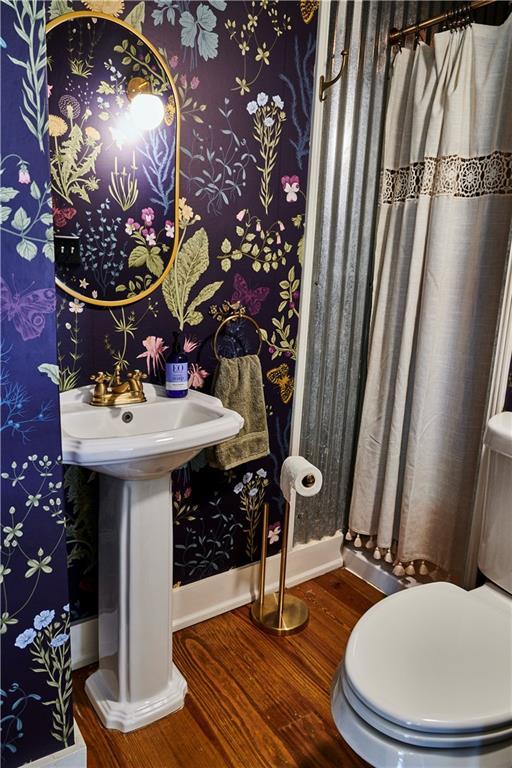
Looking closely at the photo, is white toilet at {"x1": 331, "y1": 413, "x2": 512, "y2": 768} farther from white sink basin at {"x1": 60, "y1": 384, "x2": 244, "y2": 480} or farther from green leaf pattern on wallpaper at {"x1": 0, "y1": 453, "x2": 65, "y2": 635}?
green leaf pattern on wallpaper at {"x1": 0, "y1": 453, "x2": 65, "y2": 635}

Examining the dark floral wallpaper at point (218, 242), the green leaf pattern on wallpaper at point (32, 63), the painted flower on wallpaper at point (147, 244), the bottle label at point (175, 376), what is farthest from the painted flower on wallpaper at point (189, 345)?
the green leaf pattern on wallpaper at point (32, 63)

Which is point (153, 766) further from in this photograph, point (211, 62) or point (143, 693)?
point (211, 62)

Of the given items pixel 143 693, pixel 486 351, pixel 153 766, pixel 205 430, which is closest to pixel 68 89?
pixel 205 430

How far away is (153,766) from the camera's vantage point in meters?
1.41

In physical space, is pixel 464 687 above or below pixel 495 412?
below

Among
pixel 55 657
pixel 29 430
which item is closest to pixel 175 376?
pixel 29 430

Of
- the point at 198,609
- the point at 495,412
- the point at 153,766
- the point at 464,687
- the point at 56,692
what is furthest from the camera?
the point at 198,609

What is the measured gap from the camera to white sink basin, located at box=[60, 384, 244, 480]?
1.22 meters

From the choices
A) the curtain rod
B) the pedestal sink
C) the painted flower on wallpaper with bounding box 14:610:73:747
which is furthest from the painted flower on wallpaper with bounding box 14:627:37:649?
the curtain rod

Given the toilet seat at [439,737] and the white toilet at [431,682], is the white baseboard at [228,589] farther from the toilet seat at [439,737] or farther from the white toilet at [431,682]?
the toilet seat at [439,737]

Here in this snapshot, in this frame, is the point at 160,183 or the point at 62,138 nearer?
the point at 62,138

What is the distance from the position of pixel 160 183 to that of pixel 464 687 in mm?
1507

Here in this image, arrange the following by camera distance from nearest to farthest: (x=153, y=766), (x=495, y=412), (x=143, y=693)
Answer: (x=153, y=766), (x=143, y=693), (x=495, y=412)

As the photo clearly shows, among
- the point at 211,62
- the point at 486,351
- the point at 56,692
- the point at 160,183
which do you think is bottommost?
the point at 56,692
